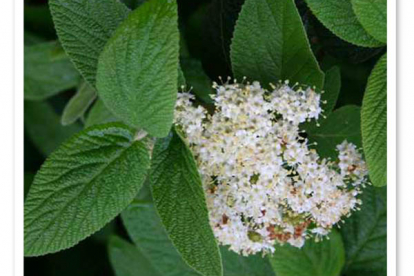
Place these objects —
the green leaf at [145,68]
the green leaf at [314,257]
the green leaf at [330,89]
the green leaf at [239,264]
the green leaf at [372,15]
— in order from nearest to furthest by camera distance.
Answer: the green leaf at [145,68], the green leaf at [372,15], the green leaf at [330,89], the green leaf at [314,257], the green leaf at [239,264]

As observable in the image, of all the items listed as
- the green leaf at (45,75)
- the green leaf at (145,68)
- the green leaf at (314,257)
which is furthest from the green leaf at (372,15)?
the green leaf at (45,75)

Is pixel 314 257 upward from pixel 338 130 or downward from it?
downward

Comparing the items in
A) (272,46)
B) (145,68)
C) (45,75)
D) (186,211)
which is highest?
(45,75)

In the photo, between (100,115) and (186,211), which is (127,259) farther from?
(186,211)

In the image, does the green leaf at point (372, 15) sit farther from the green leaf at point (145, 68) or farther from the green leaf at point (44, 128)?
the green leaf at point (44, 128)

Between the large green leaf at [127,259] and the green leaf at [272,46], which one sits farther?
the large green leaf at [127,259]

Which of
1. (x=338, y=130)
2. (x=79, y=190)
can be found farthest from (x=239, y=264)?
(x=79, y=190)

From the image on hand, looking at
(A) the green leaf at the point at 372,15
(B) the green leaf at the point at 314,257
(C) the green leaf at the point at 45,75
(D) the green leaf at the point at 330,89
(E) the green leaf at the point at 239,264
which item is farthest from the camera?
(C) the green leaf at the point at 45,75
